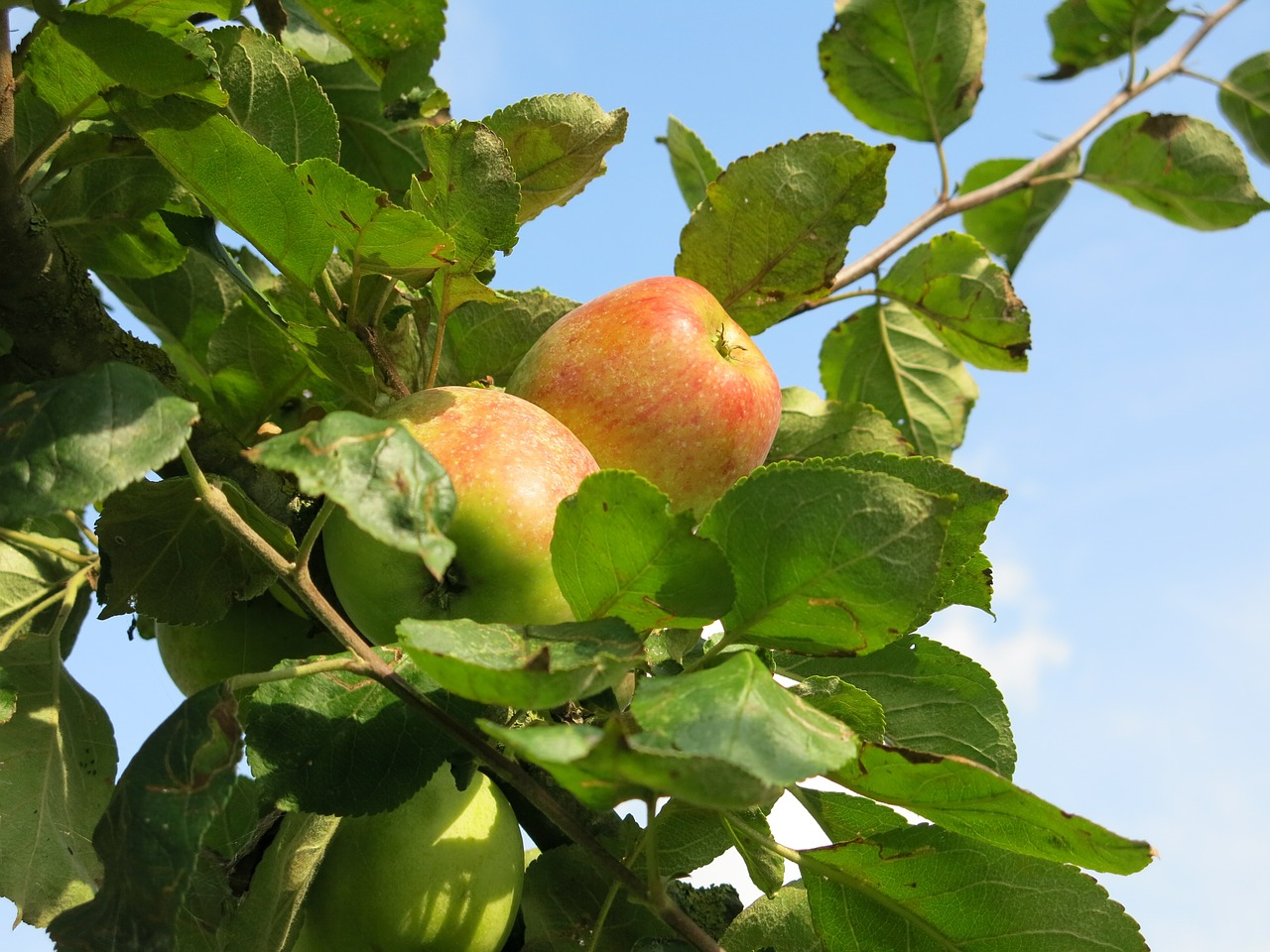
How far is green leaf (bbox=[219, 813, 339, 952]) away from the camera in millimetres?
1104

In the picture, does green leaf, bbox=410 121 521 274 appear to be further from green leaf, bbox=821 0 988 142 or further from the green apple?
green leaf, bbox=821 0 988 142

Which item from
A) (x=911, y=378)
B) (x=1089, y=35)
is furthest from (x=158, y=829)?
(x=1089, y=35)

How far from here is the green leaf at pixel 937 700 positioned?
42.6 inches

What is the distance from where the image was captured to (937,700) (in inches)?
42.7

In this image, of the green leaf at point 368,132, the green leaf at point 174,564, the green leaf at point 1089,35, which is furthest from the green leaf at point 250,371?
the green leaf at point 1089,35

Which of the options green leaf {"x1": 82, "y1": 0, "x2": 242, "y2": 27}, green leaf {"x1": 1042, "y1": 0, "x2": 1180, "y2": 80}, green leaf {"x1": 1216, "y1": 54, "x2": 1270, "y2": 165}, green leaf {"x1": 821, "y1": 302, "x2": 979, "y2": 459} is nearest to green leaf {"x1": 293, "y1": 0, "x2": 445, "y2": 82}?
green leaf {"x1": 82, "y1": 0, "x2": 242, "y2": 27}

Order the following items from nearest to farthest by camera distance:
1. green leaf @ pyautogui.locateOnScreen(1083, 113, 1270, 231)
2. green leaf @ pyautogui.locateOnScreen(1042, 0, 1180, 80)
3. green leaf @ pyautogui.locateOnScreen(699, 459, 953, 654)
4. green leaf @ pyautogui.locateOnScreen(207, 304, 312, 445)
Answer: green leaf @ pyautogui.locateOnScreen(699, 459, 953, 654)
green leaf @ pyautogui.locateOnScreen(207, 304, 312, 445)
green leaf @ pyautogui.locateOnScreen(1083, 113, 1270, 231)
green leaf @ pyautogui.locateOnScreen(1042, 0, 1180, 80)

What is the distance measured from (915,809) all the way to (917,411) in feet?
3.80

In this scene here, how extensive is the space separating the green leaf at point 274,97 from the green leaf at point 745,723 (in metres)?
0.64

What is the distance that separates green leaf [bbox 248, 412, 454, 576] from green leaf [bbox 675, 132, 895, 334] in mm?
645

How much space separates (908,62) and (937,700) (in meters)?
1.13

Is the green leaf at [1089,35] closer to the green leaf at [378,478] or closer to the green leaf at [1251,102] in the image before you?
the green leaf at [1251,102]

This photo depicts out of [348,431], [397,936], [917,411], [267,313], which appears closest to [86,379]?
[348,431]

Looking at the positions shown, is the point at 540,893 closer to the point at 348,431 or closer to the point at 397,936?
the point at 397,936
